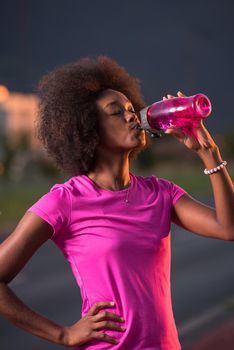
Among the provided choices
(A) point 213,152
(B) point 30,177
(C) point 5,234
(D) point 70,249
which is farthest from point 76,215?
(B) point 30,177

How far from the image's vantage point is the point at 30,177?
112ft

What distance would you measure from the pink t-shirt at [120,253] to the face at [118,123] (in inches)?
6.1

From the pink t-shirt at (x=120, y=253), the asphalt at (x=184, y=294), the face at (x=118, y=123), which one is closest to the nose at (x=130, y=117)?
the face at (x=118, y=123)

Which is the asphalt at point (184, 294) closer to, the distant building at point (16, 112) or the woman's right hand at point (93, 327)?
the woman's right hand at point (93, 327)

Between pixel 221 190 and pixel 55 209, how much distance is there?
18.1 inches

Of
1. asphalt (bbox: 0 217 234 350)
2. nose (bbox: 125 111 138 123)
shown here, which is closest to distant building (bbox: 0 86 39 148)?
asphalt (bbox: 0 217 234 350)

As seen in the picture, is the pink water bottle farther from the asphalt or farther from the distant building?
the distant building

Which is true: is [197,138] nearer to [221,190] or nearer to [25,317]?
[221,190]

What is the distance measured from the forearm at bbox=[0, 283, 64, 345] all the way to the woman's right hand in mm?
32

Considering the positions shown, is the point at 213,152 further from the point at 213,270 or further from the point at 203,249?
the point at 203,249

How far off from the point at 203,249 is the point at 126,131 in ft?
27.7

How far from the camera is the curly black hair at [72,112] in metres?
2.27

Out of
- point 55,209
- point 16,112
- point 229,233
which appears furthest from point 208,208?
point 16,112

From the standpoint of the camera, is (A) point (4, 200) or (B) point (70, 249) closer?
(B) point (70, 249)
